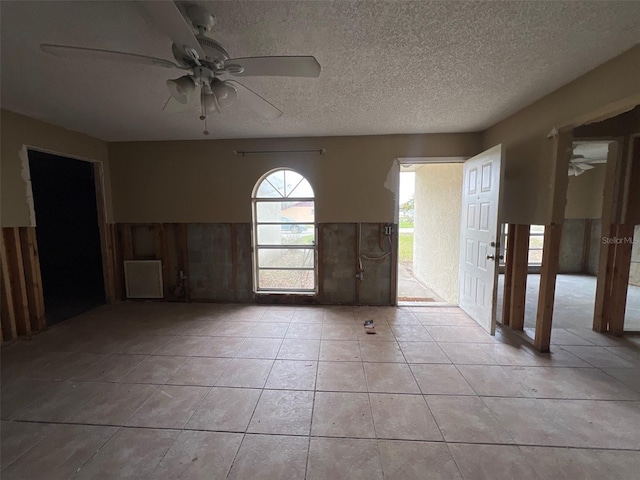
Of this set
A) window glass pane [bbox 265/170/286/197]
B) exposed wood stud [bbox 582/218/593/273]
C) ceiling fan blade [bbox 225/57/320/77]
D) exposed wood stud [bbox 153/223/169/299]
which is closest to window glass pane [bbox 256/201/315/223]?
window glass pane [bbox 265/170/286/197]

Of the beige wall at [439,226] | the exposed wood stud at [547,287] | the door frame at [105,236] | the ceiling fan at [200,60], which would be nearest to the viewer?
the ceiling fan at [200,60]

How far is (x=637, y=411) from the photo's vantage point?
5.90ft

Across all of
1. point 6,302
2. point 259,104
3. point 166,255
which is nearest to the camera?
point 259,104

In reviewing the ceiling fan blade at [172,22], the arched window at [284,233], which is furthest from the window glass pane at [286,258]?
the ceiling fan blade at [172,22]

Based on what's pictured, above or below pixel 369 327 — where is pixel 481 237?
above

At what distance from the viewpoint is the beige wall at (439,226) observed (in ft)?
15.2

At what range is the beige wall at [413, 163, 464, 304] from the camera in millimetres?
4621

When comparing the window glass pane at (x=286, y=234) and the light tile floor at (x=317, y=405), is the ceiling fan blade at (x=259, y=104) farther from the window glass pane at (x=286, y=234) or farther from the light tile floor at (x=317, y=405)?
the light tile floor at (x=317, y=405)

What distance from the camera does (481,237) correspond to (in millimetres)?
3102

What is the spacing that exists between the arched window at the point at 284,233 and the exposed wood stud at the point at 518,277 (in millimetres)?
2505

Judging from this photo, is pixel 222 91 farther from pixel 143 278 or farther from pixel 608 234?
pixel 608 234

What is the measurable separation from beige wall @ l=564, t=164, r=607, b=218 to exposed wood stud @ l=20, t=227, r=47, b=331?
9810 mm

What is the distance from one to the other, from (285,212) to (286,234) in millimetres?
336

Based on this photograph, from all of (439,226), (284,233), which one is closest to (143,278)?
(284,233)
